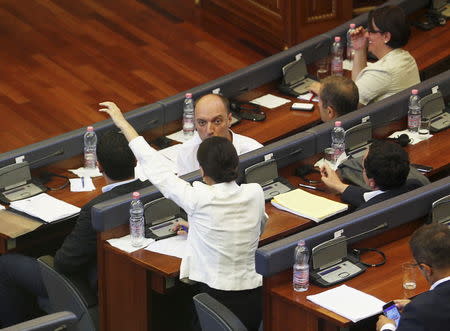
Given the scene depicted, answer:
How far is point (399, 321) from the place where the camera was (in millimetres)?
4102

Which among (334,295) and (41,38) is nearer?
(334,295)

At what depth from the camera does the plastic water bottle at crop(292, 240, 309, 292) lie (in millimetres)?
4602

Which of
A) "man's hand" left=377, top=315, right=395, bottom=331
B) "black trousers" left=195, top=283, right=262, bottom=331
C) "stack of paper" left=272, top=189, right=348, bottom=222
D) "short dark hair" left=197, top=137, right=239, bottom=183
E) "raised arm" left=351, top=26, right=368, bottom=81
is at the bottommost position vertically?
"black trousers" left=195, top=283, right=262, bottom=331

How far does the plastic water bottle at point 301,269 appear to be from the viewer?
460cm

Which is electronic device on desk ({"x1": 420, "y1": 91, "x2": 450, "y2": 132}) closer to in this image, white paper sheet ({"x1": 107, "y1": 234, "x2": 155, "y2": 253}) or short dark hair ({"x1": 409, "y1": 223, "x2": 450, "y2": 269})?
white paper sheet ({"x1": 107, "y1": 234, "x2": 155, "y2": 253})

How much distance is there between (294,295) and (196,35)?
13.3 ft

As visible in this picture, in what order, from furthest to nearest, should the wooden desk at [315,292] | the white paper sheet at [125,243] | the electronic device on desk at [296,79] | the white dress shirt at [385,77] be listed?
the electronic device on desk at [296,79] < the white dress shirt at [385,77] < the white paper sheet at [125,243] < the wooden desk at [315,292]

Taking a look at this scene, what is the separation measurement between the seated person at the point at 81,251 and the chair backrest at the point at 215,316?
2.55ft

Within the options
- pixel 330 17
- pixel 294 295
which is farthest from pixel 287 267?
pixel 330 17

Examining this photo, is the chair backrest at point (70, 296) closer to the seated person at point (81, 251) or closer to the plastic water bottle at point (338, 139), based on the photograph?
the seated person at point (81, 251)

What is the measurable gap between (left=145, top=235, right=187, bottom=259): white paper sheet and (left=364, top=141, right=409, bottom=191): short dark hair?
849 millimetres

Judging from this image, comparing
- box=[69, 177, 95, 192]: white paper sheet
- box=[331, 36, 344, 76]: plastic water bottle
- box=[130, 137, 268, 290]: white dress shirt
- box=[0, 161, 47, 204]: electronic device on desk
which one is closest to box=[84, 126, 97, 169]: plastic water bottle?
box=[69, 177, 95, 192]: white paper sheet

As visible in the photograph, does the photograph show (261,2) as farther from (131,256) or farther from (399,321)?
(399,321)

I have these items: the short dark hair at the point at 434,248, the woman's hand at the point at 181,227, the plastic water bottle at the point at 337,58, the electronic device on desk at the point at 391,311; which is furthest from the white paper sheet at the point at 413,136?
the short dark hair at the point at 434,248
